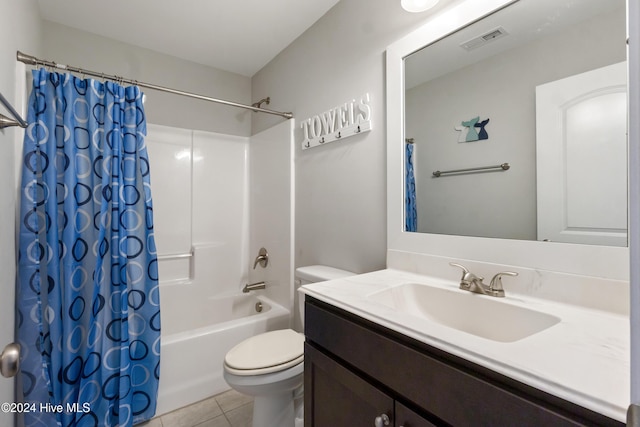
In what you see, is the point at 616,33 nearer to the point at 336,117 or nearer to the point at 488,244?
the point at 488,244

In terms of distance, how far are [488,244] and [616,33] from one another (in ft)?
2.38

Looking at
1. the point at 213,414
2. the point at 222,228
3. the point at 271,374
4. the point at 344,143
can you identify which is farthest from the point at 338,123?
the point at 213,414

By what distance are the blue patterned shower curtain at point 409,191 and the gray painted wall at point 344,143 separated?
0.13 meters

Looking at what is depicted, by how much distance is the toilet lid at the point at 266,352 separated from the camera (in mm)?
1349

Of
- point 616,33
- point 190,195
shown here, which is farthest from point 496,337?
point 190,195

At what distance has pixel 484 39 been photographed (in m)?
1.15

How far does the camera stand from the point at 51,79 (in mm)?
1508

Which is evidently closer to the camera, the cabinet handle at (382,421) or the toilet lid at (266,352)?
the cabinet handle at (382,421)

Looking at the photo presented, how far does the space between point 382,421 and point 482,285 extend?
0.55 m

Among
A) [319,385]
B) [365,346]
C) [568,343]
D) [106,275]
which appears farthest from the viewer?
[106,275]

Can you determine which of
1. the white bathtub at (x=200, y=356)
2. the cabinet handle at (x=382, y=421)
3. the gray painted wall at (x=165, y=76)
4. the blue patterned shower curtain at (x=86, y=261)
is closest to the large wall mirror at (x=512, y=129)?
the cabinet handle at (x=382, y=421)

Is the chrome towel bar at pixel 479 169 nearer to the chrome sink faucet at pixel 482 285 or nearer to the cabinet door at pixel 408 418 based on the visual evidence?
the chrome sink faucet at pixel 482 285

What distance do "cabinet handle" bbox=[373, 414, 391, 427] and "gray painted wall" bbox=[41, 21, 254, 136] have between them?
8.00 ft

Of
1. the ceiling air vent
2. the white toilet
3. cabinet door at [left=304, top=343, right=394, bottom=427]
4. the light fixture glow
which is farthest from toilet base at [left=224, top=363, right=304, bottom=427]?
the light fixture glow
